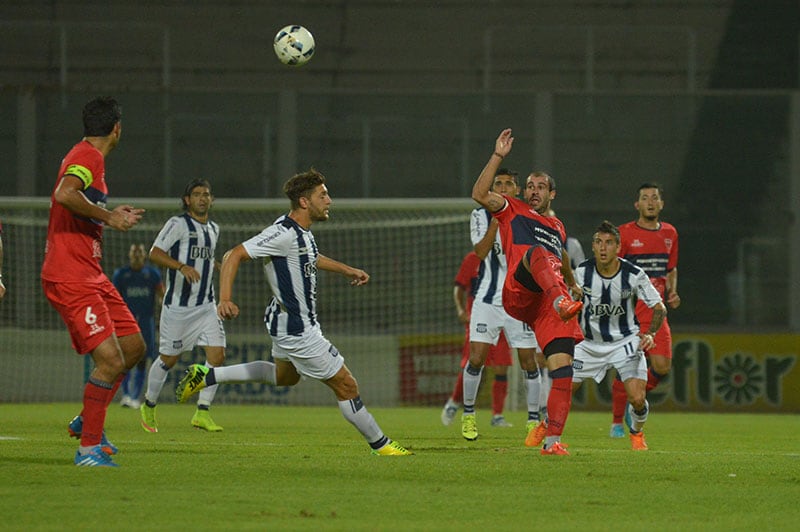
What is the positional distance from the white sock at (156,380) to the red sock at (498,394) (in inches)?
133

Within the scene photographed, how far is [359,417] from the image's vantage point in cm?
767

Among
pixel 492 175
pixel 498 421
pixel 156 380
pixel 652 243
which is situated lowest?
Answer: pixel 498 421

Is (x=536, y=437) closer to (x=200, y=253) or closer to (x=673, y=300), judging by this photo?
(x=673, y=300)

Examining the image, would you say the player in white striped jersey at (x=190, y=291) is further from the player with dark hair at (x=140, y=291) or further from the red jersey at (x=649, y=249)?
the player with dark hair at (x=140, y=291)

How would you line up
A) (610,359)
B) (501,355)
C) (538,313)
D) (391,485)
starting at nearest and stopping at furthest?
1. (391,485)
2. (538,313)
3. (610,359)
4. (501,355)

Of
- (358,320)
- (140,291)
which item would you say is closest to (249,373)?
(140,291)

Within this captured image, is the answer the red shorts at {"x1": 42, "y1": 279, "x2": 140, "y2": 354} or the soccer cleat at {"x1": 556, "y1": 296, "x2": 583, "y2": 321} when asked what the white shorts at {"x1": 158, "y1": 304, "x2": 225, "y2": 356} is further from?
the soccer cleat at {"x1": 556, "y1": 296, "x2": 583, "y2": 321}

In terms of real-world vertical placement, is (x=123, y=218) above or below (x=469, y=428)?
above

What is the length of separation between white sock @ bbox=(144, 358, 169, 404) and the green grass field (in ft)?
1.95

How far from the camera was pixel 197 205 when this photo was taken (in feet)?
36.9

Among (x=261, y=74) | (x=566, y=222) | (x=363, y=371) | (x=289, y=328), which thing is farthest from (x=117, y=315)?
(x=261, y=74)

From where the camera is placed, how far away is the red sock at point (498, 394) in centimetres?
1242

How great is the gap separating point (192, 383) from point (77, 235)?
2.01 m

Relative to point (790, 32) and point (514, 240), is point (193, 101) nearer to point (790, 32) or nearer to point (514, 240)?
point (790, 32)
